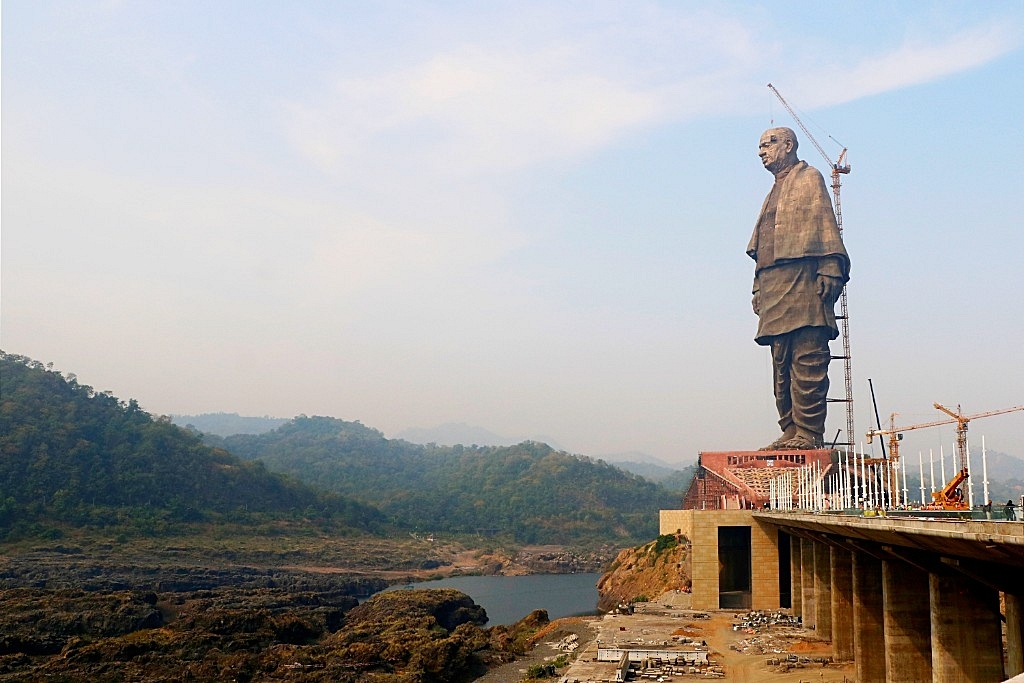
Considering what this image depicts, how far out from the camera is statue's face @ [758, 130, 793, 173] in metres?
99.9

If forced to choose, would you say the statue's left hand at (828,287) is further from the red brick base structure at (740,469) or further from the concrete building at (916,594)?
the concrete building at (916,594)

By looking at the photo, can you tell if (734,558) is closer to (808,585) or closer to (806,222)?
(808,585)

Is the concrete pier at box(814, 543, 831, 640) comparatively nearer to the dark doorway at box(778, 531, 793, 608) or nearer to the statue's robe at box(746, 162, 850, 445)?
the dark doorway at box(778, 531, 793, 608)

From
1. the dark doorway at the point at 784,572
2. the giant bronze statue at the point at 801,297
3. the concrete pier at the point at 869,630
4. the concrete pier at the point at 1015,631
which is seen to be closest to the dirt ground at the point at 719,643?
the concrete pier at the point at 869,630

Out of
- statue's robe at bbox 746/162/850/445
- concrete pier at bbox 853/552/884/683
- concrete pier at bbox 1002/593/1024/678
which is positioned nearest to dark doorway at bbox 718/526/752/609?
statue's robe at bbox 746/162/850/445

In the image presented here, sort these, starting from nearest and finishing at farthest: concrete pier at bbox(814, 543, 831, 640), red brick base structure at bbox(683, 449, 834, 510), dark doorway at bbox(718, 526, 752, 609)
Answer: concrete pier at bbox(814, 543, 831, 640) → dark doorway at bbox(718, 526, 752, 609) → red brick base structure at bbox(683, 449, 834, 510)

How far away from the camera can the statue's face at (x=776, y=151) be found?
99.9 metres

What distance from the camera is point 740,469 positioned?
292 feet

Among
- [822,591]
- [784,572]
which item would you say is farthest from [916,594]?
[784,572]

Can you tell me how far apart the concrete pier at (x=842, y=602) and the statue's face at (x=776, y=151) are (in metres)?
59.6

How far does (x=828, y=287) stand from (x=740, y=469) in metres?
22.0

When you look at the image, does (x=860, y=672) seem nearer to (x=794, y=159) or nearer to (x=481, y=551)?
(x=794, y=159)

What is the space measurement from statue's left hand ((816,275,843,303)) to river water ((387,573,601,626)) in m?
40.5

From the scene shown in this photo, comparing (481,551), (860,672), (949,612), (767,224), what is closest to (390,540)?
(481,551)
